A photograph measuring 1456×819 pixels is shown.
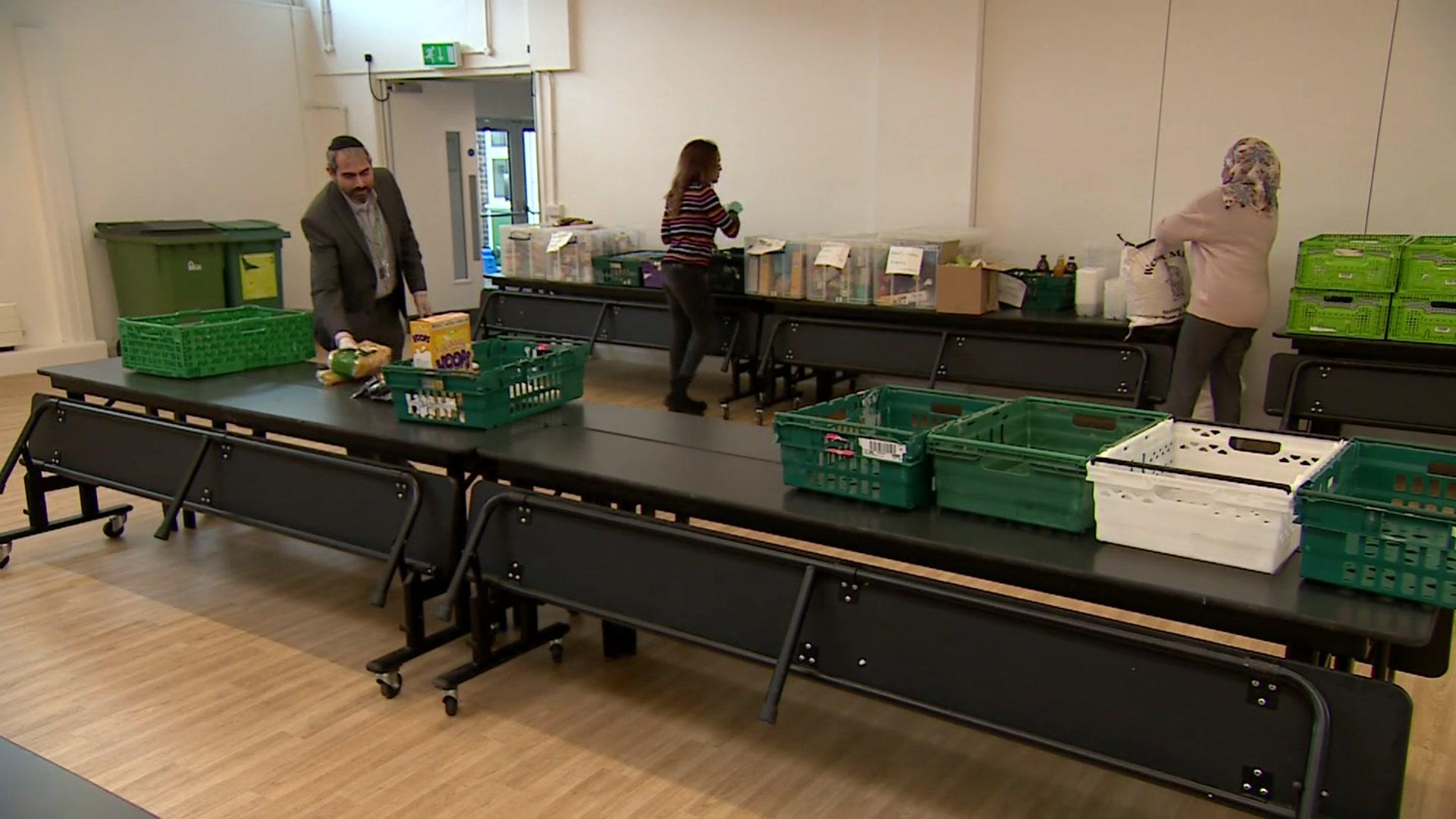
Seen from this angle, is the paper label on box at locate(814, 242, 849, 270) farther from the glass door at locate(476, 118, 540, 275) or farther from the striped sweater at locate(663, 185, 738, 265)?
the glass door at locate(476, 118, 540, 275)

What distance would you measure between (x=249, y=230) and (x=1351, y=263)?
25.2 ft

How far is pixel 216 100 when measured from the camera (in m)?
8.92

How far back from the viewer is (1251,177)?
4.34m

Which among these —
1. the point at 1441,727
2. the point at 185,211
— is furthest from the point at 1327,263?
the point at 185,211

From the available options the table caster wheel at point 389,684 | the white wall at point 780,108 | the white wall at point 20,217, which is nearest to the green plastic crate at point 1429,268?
the white wall at point 780,108

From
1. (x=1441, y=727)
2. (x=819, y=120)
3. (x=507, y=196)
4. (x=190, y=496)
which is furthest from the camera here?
(x=507, y=196)

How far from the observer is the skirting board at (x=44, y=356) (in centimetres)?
774

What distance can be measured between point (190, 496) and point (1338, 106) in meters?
5.49

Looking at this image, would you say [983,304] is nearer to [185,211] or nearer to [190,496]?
[190,496]

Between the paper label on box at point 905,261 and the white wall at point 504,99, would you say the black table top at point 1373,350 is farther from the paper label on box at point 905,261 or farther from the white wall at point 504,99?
the white wall at point 504,99

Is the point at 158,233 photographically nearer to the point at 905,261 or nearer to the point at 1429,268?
the point at 905,261

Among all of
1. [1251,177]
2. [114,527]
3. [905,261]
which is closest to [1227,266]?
[1251,177]

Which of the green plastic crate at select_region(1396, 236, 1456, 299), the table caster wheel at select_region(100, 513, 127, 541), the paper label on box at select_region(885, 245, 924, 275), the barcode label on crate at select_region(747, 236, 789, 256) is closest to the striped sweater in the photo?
the barcode label on crate at select_region(747, 236, 789, 256)

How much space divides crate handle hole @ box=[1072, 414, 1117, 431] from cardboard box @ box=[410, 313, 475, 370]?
1.78 m
